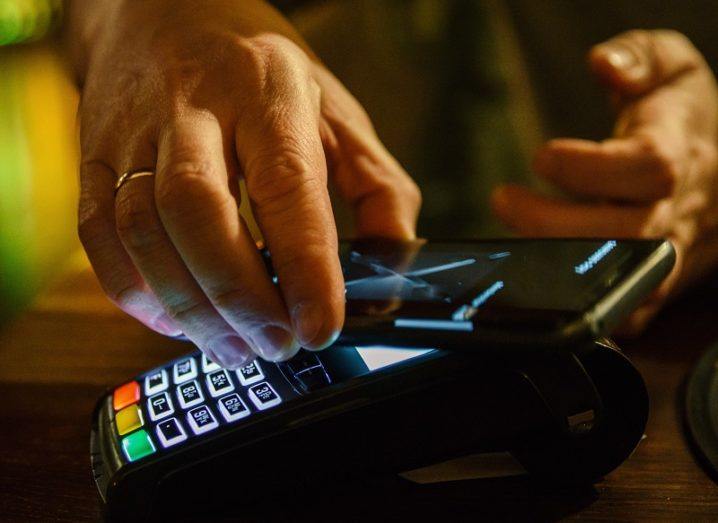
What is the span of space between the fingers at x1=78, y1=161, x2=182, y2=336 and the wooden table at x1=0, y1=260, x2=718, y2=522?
92mm

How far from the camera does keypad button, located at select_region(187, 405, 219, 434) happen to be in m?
0.30

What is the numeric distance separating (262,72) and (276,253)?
0.32ft

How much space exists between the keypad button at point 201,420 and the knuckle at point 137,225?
0.08 m

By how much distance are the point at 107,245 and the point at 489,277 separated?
17cm

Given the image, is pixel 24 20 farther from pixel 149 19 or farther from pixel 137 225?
pixel 137 225

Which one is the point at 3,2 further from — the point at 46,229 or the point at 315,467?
the point at 315,467

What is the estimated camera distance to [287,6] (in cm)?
74

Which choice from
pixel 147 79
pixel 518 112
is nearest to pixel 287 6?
pixel 518 112

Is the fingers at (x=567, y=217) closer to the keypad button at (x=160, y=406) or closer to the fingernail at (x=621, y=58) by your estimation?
the fingernail at (x=621, y=58)

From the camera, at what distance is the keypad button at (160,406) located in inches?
12.6

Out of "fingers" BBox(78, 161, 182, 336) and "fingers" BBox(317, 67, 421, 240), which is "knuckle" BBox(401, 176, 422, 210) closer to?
"fingers" BBox(317, 67, 421, 240)

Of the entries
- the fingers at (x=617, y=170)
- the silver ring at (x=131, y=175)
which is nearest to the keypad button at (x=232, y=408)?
the silver ring at (x=131, y=175)

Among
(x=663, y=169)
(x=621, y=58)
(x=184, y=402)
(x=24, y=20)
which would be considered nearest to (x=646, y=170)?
(x=663, y=169)

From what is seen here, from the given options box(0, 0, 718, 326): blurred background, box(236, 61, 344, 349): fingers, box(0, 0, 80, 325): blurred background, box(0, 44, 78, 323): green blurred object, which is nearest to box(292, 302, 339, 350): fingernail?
box(236, 61, 344, 349): fingers
